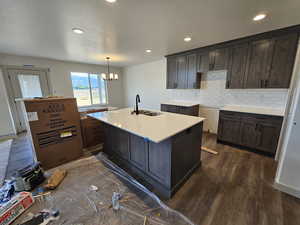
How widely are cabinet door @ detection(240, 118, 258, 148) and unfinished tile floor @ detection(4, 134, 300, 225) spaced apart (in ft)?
1.41

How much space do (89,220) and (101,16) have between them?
260cm

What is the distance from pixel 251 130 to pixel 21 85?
671 centimetres

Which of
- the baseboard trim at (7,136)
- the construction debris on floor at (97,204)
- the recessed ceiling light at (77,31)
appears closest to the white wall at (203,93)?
the recessed ceiling light at (77,31)

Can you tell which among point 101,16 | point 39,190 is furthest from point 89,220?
point 101,16

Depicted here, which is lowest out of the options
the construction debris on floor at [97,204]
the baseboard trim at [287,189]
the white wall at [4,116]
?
the baseboard trim at [287,189]

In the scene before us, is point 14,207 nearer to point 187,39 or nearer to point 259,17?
point 187,39

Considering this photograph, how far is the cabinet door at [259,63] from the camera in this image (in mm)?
2537

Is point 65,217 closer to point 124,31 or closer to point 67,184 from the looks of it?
point 67,184

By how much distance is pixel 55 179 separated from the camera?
1.67m

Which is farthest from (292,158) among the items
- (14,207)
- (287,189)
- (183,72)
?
(14,207)

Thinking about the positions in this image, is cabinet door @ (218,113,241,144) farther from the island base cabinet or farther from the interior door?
the interior door

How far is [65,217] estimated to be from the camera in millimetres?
1215

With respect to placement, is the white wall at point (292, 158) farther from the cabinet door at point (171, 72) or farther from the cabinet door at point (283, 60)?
the cabinet door at point (171, 72)

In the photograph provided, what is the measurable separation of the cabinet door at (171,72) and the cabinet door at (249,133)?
2.25 m
